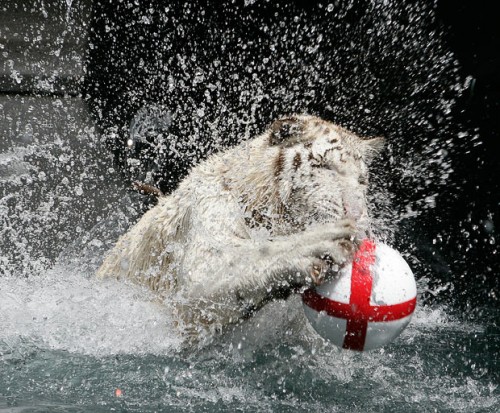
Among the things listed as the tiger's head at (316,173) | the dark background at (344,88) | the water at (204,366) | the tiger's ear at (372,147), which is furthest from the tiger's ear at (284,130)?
the dark background at (344,88)

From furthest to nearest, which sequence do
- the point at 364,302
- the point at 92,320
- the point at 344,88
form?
the point at 344,88 < the point at 92,320 < the point at 364,302

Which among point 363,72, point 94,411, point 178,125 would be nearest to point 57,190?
point 178,125

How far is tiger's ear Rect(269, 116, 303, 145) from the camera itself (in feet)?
10.6

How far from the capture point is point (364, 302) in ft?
8.13

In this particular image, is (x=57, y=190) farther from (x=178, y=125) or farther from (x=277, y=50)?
(x=277, y=50)

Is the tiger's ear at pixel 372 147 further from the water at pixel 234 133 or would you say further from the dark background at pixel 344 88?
the dark background at pixel 344 88

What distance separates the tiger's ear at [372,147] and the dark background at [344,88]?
6.77 feet

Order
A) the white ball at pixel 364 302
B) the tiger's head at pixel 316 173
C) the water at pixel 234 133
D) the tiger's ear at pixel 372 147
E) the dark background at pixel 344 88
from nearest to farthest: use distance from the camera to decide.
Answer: the white ball at pixel 364 302, the tiger's head at pixel 316 173, the tiger's ear at pixel 372 147, the water at pixel 234 133, the dark background at pixel 344 88

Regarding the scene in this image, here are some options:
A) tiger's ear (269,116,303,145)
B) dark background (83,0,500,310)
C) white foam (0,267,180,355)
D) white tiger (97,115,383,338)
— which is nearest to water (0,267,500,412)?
white foam (0,267,180,355)

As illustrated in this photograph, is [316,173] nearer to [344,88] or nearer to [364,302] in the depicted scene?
[364,302]

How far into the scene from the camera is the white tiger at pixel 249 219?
267cm

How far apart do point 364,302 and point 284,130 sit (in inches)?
42.6

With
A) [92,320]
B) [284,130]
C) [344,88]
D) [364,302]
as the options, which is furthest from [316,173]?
[344,88]

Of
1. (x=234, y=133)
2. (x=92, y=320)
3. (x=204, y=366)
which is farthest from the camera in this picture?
(x=234, y=133)
